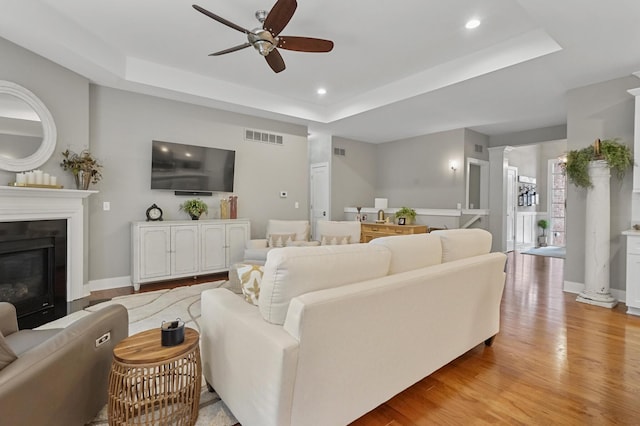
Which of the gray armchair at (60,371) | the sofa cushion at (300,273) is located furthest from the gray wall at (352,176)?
the gray armchair at (60,371)

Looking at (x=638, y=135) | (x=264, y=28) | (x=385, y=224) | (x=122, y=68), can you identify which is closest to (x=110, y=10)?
(x=122, y=68)

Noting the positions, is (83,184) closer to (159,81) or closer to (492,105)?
(159,81)

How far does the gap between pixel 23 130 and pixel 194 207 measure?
6.86 ft

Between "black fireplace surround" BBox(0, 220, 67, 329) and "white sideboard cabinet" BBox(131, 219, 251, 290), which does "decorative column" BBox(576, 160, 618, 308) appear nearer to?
"white sideboard cabinet" BBox(131, 219, 251, 290)

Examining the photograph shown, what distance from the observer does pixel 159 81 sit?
430 cm

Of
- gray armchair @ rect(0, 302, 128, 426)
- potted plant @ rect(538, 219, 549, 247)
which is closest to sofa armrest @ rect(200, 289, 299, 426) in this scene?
gray armchair @ rect(0, 302, 128, 426)

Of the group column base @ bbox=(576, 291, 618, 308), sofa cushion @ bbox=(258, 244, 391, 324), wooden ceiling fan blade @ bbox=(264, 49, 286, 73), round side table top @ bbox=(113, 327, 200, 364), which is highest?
wooden ceiling fan blade @ bbox=(264, 49, 286, 73)

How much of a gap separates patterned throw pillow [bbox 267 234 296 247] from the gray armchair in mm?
2817

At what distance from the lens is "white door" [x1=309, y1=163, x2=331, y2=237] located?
24.7 feet

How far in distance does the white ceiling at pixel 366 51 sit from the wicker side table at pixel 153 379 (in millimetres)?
2987

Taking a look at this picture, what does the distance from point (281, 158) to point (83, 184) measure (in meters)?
3.16

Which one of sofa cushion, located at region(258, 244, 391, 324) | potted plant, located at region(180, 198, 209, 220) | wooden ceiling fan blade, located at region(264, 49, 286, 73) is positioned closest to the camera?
sofa cushion, located at region(258, 244, 391, 324)

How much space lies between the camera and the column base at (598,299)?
3.72 m

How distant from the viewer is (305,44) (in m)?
2.92
